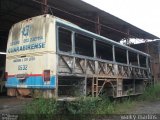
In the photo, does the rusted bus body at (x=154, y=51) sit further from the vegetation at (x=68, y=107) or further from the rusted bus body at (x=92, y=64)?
the vegetation at (x=68, y=107)

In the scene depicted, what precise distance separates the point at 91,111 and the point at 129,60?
16.7 ft

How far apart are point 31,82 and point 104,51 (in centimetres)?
394

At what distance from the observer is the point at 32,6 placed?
13.2 meters

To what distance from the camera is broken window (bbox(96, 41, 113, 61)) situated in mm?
9295

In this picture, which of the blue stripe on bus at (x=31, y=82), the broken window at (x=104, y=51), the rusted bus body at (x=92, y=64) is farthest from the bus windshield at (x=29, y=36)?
the broken window at (x=104, y=51)

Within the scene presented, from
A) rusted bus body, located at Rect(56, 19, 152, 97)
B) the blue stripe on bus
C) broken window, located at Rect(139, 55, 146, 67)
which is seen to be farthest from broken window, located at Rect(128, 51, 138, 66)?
the blue stripe on bus


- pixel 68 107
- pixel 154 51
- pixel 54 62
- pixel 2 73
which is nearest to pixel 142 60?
pixel 2 73

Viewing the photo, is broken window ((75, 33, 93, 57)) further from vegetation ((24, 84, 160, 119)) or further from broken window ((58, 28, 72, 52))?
vegetation ((24, 84, 160, 119))

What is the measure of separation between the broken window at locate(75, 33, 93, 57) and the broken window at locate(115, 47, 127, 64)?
1.89 meters

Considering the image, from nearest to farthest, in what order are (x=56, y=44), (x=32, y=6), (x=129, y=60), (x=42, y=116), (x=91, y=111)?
(x=42, y=116) → (x=56, y=44) → (x=91, y=111) → (x=129, y=60) → (x=32, y=6)

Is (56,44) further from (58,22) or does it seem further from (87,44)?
(87,44)

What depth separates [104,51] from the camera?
9.95m

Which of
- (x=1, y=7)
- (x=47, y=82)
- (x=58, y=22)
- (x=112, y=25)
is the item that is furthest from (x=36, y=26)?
(x=112, y=25)

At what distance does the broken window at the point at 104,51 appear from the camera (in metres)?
9.29
